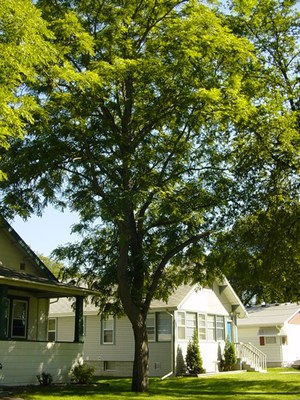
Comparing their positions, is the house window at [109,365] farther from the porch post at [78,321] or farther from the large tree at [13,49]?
the large tree at [13,49]

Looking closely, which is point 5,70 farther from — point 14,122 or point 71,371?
point 71,371

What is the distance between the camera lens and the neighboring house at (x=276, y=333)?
129 feet

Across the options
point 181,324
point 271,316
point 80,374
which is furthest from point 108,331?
point 271,316

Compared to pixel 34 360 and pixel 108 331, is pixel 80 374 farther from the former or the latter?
pixel 108 331

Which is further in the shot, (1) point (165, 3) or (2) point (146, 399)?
(1) point (165, 3)

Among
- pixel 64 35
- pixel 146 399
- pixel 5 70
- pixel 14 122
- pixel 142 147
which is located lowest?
pixel 146 399

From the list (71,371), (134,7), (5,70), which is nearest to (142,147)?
(134,7)

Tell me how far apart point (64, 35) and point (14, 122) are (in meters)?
7.12

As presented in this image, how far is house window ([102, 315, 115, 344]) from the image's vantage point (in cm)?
2967

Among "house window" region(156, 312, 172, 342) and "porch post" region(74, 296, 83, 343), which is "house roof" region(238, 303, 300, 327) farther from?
"porch post" region(74, 296, 83, 343)

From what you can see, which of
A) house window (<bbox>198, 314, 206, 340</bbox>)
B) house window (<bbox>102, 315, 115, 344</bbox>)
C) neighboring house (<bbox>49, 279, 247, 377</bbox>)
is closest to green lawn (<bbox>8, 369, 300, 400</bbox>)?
neighboring house (<bbox>49, 279, 247, 377</bbox>)

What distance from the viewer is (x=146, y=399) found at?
1675 centimetres

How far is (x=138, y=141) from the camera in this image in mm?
19656

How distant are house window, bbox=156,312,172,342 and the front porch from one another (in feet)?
24.7
